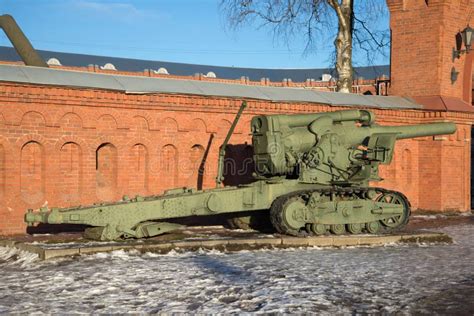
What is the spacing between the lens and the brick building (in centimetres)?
1275

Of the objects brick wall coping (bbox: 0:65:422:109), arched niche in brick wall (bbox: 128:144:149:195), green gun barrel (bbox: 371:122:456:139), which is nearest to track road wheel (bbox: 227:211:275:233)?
arched niche in brick wall (bbox: 128:144:149:195)

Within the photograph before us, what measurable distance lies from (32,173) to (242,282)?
21.2 ft

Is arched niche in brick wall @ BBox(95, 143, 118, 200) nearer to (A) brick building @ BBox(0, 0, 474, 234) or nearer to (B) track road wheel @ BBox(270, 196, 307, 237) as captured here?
(A) brick building @ BBox(0, 0, 474, 234)

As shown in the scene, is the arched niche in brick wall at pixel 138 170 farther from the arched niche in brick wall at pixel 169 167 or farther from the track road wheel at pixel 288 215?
the track road wheel at pixel 288 215

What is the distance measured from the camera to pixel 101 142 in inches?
535

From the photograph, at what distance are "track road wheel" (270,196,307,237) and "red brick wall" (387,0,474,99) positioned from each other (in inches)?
346

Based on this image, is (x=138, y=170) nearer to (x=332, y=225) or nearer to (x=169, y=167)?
(x=169, y=167)

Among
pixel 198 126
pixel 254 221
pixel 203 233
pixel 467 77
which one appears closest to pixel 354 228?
pixel 254 221

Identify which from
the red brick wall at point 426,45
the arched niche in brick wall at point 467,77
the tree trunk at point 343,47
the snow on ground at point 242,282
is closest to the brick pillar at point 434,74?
the red brick wall at point 426,45

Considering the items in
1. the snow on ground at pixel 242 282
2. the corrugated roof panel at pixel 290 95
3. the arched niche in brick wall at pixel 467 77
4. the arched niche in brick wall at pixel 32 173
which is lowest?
the snow on ground at pixel 242 282

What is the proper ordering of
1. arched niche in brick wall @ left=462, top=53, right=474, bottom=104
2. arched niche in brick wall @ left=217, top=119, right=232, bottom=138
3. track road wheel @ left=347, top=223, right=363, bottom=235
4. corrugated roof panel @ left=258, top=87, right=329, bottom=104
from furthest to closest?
1. arched niche in brick wall @ left=462, top=53, right=474, bottom=104
2. corrugated roof panel @ left=258, top=87, right=329, bottom=104
3. arched niche in brick wall @ left=217, top=119, right=232, bottom=138
4. track road wheel @ left=347, top=223, right=363, bottom=235

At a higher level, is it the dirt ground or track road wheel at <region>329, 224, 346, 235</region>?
track road wheel at <region>329, 224, 346, 235</region>

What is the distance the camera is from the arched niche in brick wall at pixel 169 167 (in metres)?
14.5

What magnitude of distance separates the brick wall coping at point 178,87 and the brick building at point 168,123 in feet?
0.10
